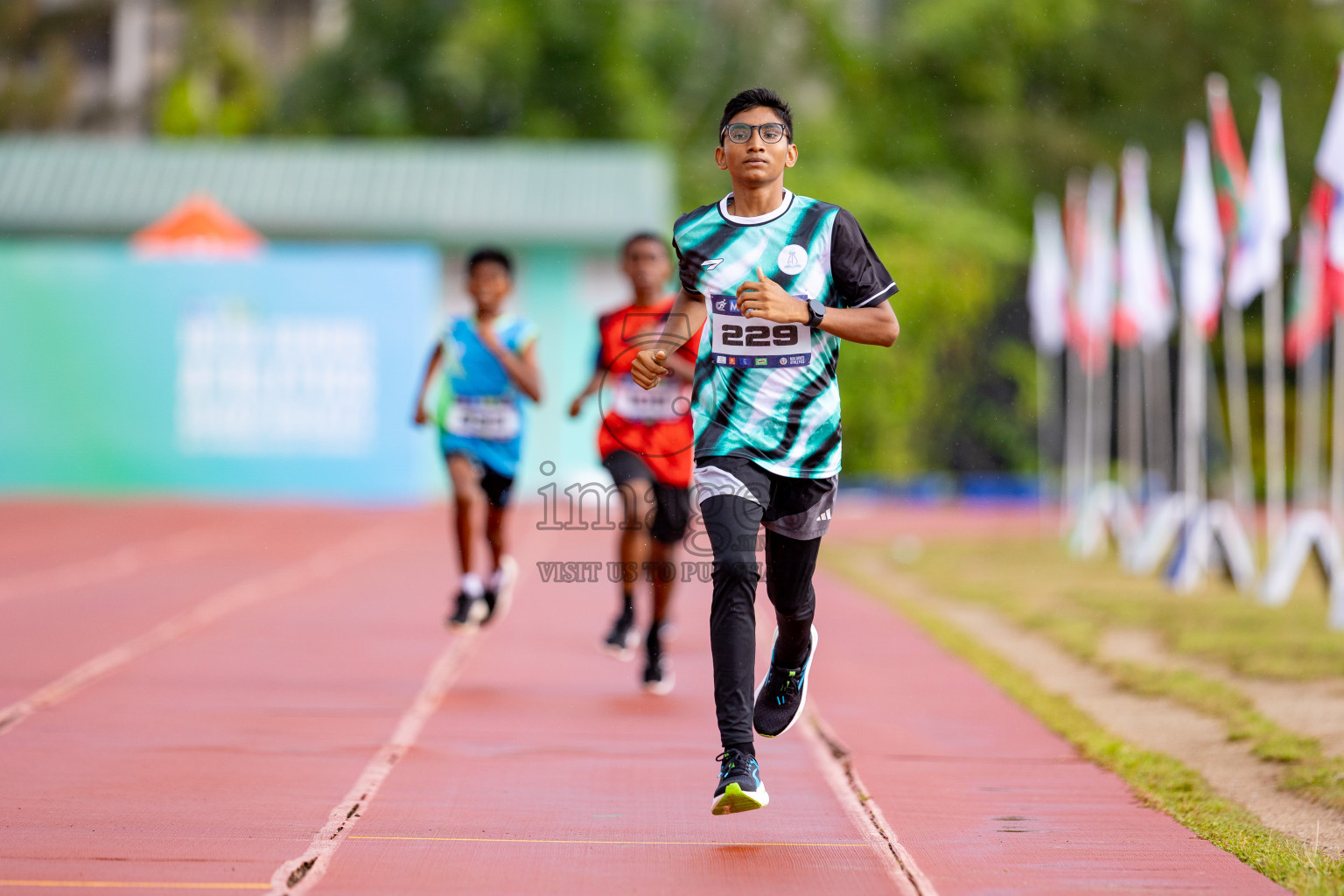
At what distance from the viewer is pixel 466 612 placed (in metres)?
8.69

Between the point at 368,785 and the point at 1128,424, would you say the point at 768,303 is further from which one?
the point at 1128,424

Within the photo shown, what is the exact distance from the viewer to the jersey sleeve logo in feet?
16.6

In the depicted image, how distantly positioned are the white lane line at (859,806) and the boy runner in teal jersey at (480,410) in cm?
204

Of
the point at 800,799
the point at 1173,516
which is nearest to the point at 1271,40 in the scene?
the point at 1173,516

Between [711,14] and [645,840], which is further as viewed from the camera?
[711,14]

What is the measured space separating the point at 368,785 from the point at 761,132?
2.46m

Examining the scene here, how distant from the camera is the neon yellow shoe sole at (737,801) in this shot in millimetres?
4836

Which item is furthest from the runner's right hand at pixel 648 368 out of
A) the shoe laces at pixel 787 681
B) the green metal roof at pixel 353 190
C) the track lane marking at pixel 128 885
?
the green metal roof at pixel 353 190

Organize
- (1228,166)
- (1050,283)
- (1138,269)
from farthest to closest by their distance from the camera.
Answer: (1050,283) → (1138,269) → (1228,166)

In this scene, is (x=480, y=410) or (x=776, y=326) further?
(x=480, y=410)

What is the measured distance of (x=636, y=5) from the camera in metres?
39.1

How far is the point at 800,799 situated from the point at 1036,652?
460 centimetres

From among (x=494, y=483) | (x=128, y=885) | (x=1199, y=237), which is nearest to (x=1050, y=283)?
(x=1199, y=237)

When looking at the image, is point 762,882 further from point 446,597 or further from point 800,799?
point 446,597
